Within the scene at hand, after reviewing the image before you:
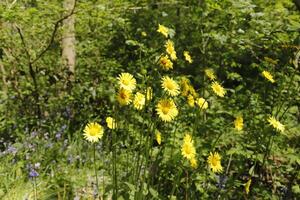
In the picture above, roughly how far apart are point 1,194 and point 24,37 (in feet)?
7.20

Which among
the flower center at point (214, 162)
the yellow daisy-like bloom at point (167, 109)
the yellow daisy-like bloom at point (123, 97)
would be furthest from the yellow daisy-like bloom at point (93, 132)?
the flower center at point (214, 162)

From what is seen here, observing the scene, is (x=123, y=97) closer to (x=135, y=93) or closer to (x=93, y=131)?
(x=93, y=131)

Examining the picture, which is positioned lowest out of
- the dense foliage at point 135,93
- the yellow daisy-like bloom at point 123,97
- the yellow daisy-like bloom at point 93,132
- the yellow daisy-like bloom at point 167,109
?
the dense foliage at point 135,93

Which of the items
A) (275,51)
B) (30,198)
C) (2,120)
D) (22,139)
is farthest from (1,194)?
(275,51)

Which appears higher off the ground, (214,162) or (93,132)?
(93,132)

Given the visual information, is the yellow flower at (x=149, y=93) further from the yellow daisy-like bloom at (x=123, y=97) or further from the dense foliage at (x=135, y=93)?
the dense foliage at (x=135, y=93)

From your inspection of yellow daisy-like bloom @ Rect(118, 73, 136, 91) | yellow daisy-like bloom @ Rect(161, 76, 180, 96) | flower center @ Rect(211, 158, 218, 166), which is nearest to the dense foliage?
flower center @ Rect(211, 158, 218, 166)

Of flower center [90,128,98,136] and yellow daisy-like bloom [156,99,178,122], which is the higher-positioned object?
yellow daisy-like bloom [156,99,178,122]

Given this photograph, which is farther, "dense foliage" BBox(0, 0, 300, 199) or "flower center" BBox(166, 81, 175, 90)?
"dense foliage" BBox(0, 0, 300, 199)

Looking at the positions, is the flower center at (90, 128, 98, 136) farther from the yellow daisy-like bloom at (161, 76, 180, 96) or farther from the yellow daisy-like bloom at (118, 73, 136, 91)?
the yellow daisy-like bloom at (161, 76, 180, 96)

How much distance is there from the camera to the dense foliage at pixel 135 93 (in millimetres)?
3033

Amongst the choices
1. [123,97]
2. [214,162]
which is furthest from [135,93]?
[123,97]

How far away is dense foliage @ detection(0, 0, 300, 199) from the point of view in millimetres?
3033

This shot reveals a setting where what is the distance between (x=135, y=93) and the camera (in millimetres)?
3078
